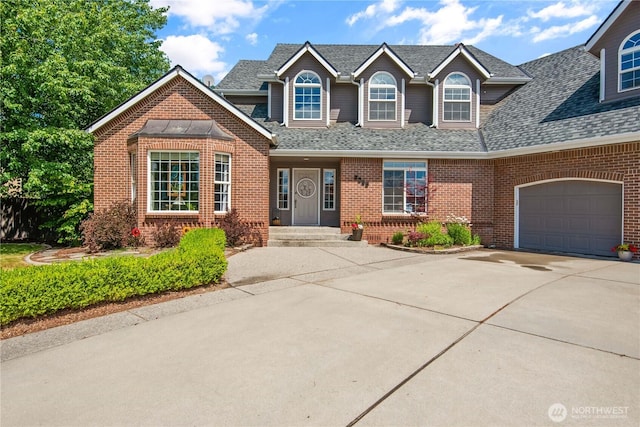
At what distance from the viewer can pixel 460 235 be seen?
11719mm

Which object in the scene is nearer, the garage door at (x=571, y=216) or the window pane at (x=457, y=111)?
the garage door at (x=571, y=216)

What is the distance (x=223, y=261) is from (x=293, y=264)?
7.52ft

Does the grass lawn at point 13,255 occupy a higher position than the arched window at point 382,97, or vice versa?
the arched window at point 382,97

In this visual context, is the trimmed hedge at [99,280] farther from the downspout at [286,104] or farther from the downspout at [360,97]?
the downspout at [360,97]

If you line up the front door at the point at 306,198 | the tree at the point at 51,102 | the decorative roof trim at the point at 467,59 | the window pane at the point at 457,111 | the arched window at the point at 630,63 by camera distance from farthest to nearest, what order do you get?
the front door at the point at 306,198 → the window pane at the point at 457,111 → the decorative roof trim at the point at 467,59 → the tree at the point at 51,102 → the arched window at the point at 630,63

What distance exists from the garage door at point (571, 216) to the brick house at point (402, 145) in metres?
0.04

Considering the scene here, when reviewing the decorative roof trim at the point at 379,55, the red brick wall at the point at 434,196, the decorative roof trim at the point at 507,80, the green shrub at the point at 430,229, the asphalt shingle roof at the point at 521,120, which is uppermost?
the decorative roof trim at the point at 379,55

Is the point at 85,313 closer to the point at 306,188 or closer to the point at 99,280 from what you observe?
the point at 99,280

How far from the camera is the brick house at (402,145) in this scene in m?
10.4

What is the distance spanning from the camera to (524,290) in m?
5.93

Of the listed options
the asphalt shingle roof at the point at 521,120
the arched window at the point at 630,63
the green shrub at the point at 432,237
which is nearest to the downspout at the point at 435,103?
the asphalt shingle roof at the point at 521,120

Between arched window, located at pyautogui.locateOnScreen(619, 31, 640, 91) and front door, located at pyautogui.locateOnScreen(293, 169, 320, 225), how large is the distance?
1113 cm

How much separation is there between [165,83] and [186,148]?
2.74m

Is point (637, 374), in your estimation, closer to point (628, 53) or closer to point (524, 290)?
point (524, 290)
